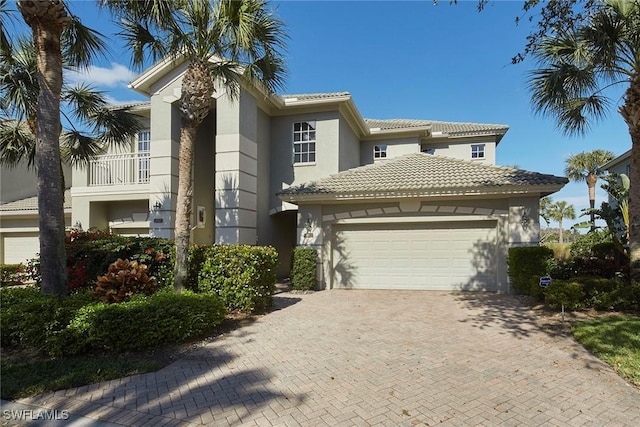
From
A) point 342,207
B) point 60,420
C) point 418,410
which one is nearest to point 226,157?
point 342,207

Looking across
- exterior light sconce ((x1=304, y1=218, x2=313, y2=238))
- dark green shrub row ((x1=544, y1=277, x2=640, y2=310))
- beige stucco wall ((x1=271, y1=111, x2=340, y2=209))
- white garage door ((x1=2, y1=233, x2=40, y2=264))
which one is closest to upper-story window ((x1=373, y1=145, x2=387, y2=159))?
beige stucco wall ((x1=271, y1=111, x2=340, y2=209))

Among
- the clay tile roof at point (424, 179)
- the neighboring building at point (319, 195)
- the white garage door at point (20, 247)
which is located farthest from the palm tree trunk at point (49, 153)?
the white garage door at point (20, 247)

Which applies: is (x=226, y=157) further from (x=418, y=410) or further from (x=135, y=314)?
(x=418, y=410)

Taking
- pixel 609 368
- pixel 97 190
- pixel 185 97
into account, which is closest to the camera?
pixel 609 368

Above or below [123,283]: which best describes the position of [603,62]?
above

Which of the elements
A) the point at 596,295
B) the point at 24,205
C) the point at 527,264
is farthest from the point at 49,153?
the point at 24,205

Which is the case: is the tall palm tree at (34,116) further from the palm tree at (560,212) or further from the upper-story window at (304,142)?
the palm tree at (560,212)

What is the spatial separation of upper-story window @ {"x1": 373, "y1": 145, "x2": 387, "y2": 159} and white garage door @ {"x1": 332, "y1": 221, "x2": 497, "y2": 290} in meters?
8.24

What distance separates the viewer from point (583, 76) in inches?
347

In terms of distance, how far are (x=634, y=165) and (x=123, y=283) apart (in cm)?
1186

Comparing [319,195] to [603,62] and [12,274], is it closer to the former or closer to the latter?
[603,62]

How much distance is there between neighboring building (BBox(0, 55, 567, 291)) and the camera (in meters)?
11.6

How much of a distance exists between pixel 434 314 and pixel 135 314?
20.9ft

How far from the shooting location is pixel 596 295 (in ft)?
26.5
